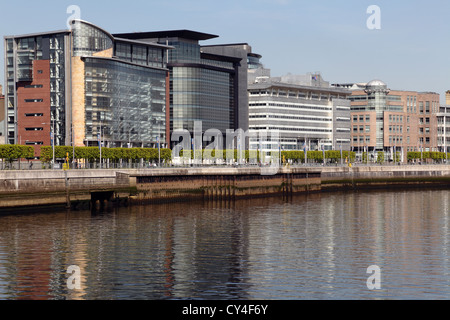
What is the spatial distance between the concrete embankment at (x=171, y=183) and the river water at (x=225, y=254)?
479 cm

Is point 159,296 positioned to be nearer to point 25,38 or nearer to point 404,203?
point 404,203

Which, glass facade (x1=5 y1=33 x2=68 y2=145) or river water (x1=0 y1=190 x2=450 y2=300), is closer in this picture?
river water (x1=0 y1=190 x2=450 y2=300)

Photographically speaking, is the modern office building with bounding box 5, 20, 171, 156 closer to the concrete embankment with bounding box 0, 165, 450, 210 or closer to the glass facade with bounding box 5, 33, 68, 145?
the glass facade with bounding box 5, 33, 68, 145

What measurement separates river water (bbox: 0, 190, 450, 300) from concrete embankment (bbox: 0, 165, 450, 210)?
15.7ft

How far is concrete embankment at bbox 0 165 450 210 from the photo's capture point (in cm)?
10131

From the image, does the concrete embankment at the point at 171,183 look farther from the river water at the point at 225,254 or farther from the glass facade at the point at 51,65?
the glass facade at the point at 51,65

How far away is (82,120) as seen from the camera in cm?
19525

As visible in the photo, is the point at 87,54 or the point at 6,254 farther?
the point at 87,54

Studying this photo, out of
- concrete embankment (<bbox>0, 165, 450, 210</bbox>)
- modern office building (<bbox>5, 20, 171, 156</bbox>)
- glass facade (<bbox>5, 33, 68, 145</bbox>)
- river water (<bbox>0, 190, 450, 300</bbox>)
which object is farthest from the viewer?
glass facade (<bbox>5, 33, 68, 145</bbox>)

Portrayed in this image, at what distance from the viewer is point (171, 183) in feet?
410

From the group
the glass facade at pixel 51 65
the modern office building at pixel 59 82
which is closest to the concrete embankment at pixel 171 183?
the modern office building at pixel 59 82

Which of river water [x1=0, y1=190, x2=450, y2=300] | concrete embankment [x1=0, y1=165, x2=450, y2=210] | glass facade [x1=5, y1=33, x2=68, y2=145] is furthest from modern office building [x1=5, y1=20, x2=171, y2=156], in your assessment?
river water [x1=0, y1=190, x2=450, y2=300]
